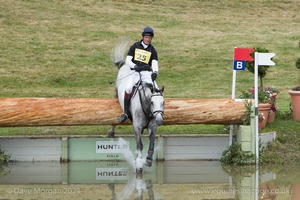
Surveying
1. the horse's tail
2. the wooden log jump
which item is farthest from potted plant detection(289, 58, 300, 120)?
the horse's tail

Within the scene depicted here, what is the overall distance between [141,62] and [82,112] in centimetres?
123

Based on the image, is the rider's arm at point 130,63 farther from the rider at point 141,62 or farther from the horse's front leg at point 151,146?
the horse's front leg at point 151,146

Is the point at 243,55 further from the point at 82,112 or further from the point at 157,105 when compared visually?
the point at 82,112

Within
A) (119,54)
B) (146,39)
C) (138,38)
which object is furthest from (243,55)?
(138,38)

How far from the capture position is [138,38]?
2359 centimetres

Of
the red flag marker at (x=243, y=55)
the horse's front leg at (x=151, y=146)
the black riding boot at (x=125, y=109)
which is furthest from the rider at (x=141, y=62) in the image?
the red flag marker at (x=243, y=55)

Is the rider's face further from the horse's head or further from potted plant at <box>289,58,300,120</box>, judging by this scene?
potted plant at <box>289,58,300,120</box>

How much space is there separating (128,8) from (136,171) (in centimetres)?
1533

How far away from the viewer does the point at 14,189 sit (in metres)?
10.8

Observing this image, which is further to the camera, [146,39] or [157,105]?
[146,39]

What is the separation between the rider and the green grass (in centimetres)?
207

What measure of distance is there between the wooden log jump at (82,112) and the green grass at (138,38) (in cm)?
131

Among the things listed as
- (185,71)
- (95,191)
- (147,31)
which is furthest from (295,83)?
(95,191)

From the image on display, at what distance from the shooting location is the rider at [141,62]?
39.7 feet
